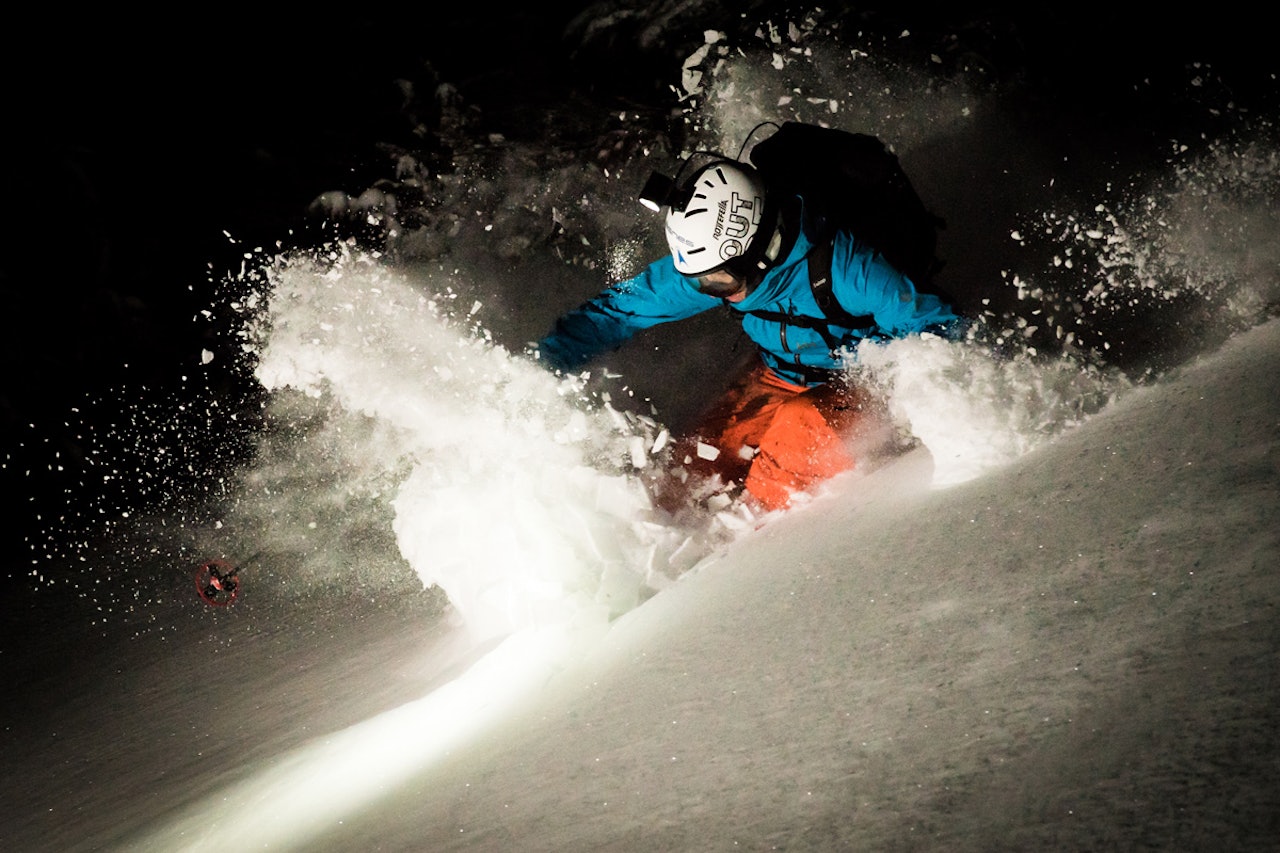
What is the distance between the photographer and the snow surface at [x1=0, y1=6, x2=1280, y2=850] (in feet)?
4.54

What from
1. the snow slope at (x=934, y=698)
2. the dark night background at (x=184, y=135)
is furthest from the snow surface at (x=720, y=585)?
the dark night background at (x=184, y=135)

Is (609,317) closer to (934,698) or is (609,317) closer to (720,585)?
(720,585)

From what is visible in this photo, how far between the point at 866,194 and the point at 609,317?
1.44 metres

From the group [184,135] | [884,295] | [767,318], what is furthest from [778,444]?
[184,135]

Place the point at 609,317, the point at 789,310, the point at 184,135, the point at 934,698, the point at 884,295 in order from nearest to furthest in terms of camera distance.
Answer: the point at 934,698 < the point at 884,295 < the point at 789,310 < the point at 609,317 < the point at 184,135

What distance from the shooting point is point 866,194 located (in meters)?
3.59

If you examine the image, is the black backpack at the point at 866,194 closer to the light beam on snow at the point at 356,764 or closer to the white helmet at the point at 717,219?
the white helmet at the point at 717,219

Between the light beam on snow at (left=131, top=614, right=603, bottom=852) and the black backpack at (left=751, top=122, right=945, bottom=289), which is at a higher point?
the black backpack at (left=751, top=122, right=945, bottom=289)

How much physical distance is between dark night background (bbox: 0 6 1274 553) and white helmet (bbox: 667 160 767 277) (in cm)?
503

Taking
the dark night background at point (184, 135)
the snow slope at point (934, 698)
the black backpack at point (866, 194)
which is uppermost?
the dark night background at point (184, 135)

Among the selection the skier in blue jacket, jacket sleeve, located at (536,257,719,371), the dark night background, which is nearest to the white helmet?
the skier in blue jacket

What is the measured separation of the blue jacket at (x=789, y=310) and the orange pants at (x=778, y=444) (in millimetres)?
208

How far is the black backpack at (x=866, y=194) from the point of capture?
3533 millimetres

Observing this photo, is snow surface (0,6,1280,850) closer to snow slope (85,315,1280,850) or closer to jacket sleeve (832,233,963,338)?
snow slope (85,315,1280,850)
